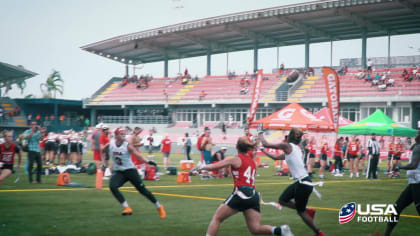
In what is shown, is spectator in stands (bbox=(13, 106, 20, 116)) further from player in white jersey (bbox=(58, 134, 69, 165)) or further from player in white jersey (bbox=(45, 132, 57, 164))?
player in white jersey (bbox=(58, 134, 69, 165))

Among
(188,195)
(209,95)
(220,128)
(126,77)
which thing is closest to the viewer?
(188,195)

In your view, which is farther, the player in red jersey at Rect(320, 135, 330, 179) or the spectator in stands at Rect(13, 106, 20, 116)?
the spectator in stands at Rect(13, 106, 20, 116)

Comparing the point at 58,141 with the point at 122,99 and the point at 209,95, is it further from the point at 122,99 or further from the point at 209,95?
the point at 122,99

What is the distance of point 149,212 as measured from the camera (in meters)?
10.3

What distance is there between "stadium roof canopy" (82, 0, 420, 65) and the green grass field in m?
28.9

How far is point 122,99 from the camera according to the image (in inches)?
2299

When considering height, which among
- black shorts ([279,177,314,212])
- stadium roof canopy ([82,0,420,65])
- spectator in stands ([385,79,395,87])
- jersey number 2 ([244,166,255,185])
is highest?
stadium roof canopy ([82,0,420,65])

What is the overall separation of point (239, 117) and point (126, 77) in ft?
69.0

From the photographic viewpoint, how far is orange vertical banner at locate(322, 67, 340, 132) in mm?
23281

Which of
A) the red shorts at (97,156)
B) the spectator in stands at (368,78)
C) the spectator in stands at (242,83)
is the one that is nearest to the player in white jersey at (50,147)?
the red shorts at (97,156)

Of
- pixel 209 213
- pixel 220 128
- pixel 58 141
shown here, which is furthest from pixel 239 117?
pixel 209 213

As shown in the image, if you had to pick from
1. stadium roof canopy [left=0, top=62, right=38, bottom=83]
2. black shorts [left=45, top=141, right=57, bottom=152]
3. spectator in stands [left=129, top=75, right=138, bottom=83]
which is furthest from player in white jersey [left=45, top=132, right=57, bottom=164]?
spectator in stands [left=129, top=75, right=138, bottom=83]

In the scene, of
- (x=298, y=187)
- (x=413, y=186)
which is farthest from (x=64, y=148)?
(x=413, y=186)

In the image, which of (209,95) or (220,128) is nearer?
(220,128)
